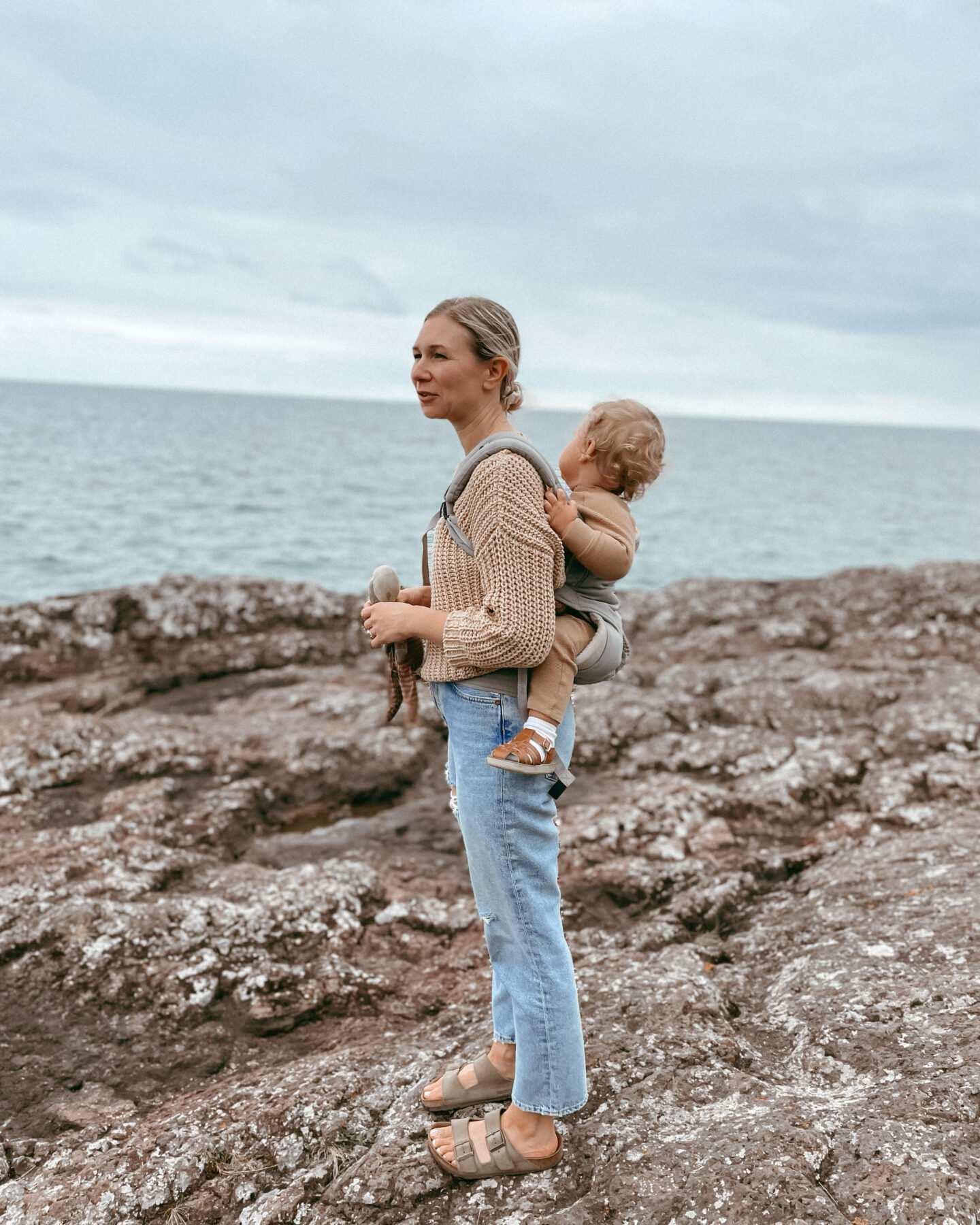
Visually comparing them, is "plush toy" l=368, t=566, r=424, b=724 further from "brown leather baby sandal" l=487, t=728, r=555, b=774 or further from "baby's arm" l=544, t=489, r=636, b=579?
"baby's arm" l=544, t=489, r=636, b=579

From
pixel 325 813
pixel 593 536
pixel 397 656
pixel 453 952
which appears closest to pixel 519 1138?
pixel 397 656

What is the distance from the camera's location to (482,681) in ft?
8.33

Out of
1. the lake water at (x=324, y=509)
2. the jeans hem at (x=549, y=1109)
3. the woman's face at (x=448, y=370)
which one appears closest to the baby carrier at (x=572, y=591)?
the woman's face at (x=448, y=370)

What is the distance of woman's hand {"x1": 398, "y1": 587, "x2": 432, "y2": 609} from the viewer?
9.50ft

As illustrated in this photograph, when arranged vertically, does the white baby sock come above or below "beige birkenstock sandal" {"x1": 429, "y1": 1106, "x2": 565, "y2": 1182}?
above

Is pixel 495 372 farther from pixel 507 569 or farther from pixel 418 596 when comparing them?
pixel 418 596

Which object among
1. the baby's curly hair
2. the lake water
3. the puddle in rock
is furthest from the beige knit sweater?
the puddle in rock

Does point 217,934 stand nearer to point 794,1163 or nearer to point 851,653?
point 794,1163

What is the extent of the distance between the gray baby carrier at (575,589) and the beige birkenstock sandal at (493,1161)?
1.38m

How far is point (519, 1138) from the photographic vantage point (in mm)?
2645

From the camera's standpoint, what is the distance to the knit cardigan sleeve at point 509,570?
2340 millimetres

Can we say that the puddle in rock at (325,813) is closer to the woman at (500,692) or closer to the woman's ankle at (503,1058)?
the woman's ankle at (503,1058)

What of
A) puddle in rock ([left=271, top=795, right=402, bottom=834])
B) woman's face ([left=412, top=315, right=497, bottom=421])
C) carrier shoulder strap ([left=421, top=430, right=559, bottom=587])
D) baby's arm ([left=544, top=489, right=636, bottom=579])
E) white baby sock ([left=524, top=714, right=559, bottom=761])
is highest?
woman's face ([left=412, top=315, right=497, bottom=421])

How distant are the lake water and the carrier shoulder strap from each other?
0.52 m
